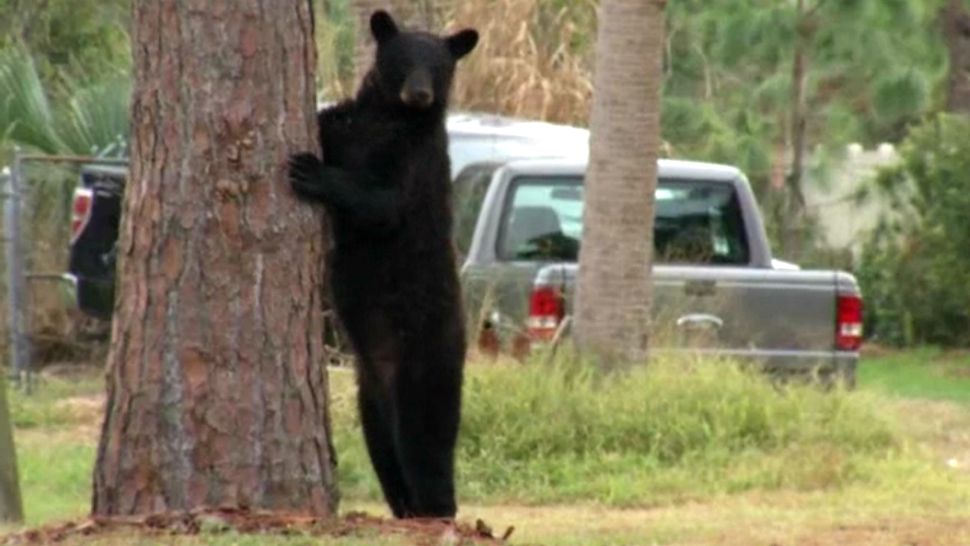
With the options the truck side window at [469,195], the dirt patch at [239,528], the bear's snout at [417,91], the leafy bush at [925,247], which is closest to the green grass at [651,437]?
the truck side window at [469,195]

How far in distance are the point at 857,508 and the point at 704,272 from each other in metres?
3.33

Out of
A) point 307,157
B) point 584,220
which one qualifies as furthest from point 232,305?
point 584,220

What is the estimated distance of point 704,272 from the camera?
45.2 ft

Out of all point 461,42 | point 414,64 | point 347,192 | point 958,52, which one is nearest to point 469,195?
point 461,42

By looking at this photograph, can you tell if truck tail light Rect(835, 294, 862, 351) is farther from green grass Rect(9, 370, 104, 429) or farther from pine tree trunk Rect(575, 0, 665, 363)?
green grass Rect(9, 370, 104, 429)

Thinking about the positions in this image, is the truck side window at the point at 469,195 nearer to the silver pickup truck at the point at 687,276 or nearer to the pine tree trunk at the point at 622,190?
the silver pickup truck at the point at 687,276

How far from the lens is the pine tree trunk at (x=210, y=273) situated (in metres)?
6.62

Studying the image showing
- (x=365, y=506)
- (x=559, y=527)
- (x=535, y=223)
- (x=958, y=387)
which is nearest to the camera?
(x=559, y=527)

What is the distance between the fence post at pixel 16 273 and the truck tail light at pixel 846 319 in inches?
227

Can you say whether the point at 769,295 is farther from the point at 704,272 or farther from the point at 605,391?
the point at 605,391

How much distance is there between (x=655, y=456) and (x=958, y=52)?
49.1 feet

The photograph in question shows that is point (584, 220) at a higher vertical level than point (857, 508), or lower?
higher

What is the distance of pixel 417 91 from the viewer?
738 cm

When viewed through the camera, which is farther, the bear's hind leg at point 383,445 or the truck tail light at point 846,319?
the truck tail light at point 846,319
